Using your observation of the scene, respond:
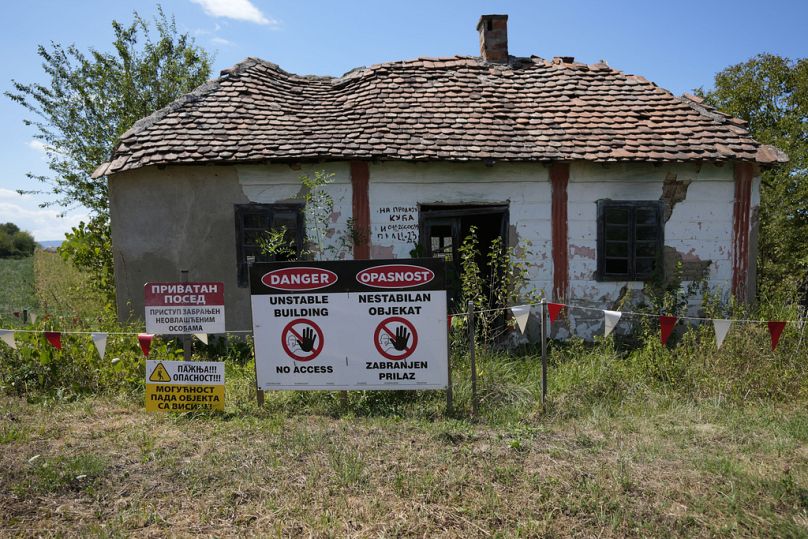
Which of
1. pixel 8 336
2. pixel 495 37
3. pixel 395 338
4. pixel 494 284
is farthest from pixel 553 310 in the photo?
pixel 495 37

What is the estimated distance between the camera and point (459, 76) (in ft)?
33.0

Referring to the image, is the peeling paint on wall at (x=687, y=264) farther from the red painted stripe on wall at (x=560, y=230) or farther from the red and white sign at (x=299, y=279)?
the red and white sign at (x=299, y=279)

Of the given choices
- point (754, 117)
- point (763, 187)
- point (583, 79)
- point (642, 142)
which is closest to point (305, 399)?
point (642, 142)

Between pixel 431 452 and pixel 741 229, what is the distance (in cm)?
712

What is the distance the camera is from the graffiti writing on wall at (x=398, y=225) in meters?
8.31

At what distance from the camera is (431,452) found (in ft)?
13.5

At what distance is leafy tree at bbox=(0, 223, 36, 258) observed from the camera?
5769 centimetres

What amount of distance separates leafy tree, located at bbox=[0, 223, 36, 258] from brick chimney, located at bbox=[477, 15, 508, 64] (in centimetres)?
6423

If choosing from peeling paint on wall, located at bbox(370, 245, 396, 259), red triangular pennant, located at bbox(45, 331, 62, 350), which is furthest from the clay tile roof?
red triangular pennant, located at bbox(45, 331, 62, 350)

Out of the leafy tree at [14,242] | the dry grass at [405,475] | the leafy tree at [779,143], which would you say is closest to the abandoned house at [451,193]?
the leafy tree at [779,143]

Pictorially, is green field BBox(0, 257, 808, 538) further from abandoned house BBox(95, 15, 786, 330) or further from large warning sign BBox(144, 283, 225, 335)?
abandoned house BBox(95, 15, 786, 330)

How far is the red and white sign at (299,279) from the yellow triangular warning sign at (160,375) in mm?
1321

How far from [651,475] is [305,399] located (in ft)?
10.9

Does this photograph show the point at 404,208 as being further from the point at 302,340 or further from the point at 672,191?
the point at 672,191
